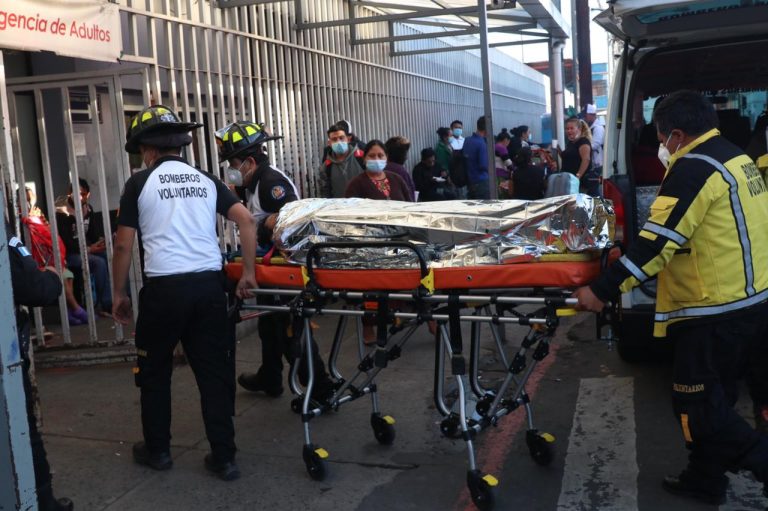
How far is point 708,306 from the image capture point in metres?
3.83

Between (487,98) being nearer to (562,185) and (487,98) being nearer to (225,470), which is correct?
(562,185)

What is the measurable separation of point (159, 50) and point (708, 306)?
495cm

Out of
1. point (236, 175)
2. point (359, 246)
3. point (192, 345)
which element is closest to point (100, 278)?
point (236, 175)

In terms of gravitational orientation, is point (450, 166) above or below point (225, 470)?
above

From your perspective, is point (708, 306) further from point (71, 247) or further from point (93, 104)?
point (71, 247)

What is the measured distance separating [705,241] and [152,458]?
2910mm

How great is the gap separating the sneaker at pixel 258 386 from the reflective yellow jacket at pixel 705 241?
272 centimetres

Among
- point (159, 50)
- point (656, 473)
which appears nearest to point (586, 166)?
point (159, 50)

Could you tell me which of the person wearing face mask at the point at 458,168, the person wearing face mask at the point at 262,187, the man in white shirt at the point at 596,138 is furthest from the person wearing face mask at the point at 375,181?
the person wearing face mask at the point at 458,168

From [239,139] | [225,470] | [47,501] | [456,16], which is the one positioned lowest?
[225,470]

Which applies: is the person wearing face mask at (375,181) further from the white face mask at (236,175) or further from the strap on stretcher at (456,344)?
the strap on stretcher at (456,344)

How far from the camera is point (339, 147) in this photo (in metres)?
8.09

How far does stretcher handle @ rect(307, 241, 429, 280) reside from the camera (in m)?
3.97

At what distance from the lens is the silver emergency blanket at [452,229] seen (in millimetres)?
4016
